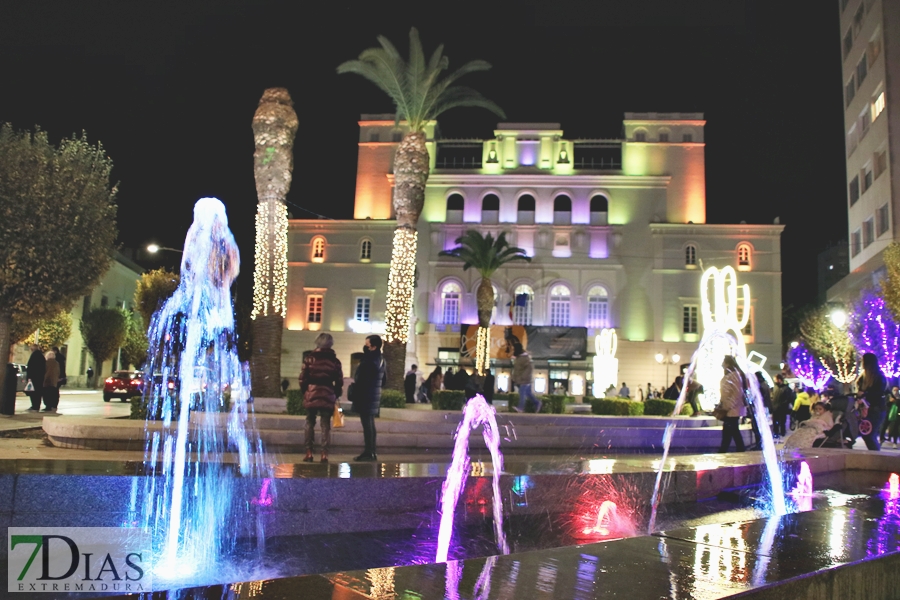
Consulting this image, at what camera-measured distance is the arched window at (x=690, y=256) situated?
44531mm

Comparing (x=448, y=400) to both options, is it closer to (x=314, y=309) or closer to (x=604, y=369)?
(x=604, y=369)

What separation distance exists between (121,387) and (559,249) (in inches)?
1101

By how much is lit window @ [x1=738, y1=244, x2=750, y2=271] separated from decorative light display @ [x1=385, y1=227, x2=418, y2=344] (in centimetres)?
3106

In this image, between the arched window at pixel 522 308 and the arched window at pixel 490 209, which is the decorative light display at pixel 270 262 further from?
the arched window at pixel 490 209

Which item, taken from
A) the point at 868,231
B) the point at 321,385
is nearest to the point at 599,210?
the point at 868,231

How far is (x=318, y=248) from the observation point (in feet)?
155

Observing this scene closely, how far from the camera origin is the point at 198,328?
8180 mm

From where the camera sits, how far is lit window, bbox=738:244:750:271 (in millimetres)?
44250

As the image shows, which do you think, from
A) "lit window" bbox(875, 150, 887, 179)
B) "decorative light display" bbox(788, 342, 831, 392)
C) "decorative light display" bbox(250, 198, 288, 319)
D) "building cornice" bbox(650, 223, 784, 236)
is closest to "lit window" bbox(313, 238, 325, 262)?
"building cornice" bbox(650, 223, 784, 236)

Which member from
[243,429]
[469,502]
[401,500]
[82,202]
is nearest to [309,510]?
[401,500]

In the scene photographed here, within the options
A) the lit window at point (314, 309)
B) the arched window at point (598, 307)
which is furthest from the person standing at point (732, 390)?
the lit window at point (314, 309)

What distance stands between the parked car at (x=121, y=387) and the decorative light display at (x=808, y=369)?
123ft

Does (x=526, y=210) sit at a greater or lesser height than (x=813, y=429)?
greater

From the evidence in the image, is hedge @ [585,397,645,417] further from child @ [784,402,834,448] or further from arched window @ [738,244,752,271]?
arched window @ [738,244,752,271]
